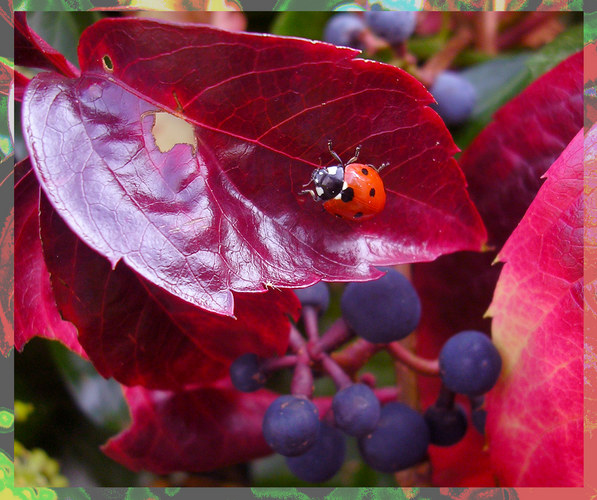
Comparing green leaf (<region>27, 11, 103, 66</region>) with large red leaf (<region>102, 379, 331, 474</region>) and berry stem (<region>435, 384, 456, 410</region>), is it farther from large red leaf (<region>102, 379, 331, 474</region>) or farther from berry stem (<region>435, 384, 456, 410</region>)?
berry stem (<region>435, 384, 456, 410</region>)

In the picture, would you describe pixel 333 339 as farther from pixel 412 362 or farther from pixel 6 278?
pixel 6 278

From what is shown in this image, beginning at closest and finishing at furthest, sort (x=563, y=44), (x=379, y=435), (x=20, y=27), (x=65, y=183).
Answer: (x=65, y=183)
(x=20, y=27)
(x=379, y=435)
(x=563, y=44)

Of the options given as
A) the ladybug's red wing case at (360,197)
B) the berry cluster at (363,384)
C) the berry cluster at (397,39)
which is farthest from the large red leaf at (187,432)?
the berry cluster at (397,39)

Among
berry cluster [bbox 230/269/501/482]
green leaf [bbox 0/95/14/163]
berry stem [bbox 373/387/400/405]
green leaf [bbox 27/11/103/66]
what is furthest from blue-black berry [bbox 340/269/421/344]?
green leaf [bbox 27/11/103/66]

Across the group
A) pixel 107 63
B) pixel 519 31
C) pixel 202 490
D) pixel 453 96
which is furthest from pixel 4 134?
pixel 519 31

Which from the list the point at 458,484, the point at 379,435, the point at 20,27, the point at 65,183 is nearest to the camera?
the point at 65,183

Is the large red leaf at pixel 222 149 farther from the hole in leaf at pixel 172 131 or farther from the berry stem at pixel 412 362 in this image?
the berry stem at pixel 412 362

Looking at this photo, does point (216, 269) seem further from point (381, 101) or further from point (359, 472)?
point (359, 472)

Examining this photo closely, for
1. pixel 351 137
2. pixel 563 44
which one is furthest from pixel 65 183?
pixel 563 44
